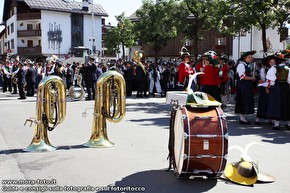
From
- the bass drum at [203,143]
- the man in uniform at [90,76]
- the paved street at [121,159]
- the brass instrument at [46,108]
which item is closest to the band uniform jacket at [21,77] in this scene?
the man in uniform at [90,76]

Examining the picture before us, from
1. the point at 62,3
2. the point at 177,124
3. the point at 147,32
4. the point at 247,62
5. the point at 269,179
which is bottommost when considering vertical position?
the point at 269,179

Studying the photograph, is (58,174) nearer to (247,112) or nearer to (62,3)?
(247,112)

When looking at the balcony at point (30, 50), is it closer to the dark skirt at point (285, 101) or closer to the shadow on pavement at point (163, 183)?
the dark skirt at point (285, 101)

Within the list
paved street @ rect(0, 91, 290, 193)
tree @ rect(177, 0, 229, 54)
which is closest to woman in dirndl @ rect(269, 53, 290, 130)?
paved street @ rect(0, 91, 290, 193)

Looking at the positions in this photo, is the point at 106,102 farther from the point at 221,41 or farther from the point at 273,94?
the point at 221,41

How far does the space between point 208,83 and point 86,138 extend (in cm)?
395

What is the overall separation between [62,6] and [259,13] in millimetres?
45153

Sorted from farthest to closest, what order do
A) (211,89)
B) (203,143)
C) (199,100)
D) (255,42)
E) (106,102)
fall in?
(255,42) → (211,89) → (106,102) → (199,100) → (203,143)

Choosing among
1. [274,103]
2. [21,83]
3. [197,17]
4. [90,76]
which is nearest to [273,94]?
[274,103]

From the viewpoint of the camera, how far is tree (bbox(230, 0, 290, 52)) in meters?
18.1

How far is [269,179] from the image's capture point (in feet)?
18.2

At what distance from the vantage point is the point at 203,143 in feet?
16.4

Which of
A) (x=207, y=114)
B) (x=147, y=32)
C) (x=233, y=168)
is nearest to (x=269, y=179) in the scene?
(x=233, y=168)

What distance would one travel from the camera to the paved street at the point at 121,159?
5.32m
